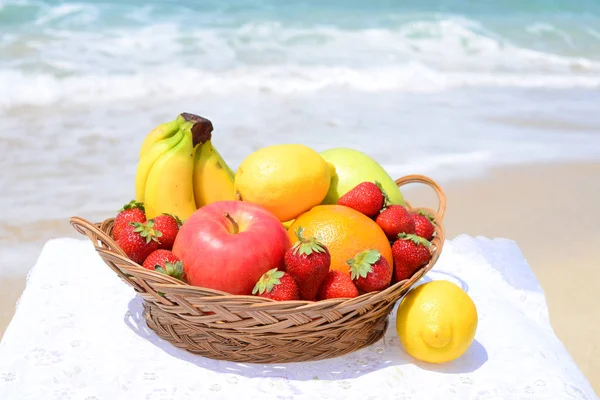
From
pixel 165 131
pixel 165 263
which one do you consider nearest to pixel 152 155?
pixel 165 131

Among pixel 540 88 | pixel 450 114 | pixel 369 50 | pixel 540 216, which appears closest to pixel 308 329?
pixel 540 216

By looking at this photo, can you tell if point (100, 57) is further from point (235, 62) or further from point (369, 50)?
point (369, 50)

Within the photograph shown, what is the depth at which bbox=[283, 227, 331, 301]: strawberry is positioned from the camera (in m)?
1.16

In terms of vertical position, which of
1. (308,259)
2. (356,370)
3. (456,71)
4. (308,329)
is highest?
(308,259)

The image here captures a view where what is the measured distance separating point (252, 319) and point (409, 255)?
34 cm

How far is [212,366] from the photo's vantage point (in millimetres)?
1238

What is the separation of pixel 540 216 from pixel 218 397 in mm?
2081

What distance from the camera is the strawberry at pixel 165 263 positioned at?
118cm

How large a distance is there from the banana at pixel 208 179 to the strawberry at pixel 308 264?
0.42 meters

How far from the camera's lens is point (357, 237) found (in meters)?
1.30

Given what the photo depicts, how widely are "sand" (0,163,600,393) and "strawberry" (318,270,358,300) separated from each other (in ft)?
3.54

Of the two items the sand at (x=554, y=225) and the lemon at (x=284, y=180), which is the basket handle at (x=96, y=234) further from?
the sand at (x=554, y=225)

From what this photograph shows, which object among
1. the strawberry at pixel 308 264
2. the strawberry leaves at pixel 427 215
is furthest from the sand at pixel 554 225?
the strawberry at pixel 308 264

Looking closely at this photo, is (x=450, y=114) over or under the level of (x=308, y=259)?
under
